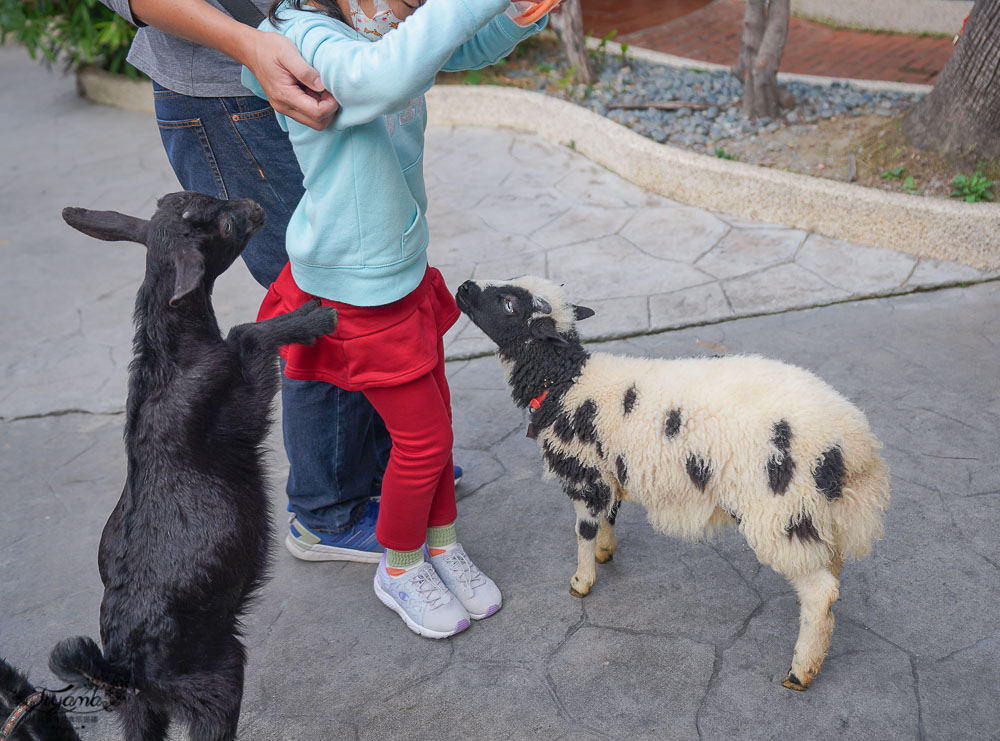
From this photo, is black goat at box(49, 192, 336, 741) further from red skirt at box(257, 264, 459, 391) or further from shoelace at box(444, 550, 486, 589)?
shoelace at box(444, 550, 486, 589)

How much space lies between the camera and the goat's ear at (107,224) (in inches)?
95.7

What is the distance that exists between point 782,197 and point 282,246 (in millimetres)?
3387

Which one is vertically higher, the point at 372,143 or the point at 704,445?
the point at 372,143

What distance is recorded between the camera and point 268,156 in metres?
2.61

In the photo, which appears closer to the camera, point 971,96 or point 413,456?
point 413,456

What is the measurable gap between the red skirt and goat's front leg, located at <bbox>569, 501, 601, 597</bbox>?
744 millimetres

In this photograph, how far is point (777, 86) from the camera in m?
6.11

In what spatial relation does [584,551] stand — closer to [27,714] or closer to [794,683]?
[794,683]

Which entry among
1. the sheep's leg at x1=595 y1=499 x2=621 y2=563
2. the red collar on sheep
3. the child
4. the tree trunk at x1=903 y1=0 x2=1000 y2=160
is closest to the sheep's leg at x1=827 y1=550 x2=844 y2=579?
the sheep's leg at x1=595 y1=499 x2=621 y2=563

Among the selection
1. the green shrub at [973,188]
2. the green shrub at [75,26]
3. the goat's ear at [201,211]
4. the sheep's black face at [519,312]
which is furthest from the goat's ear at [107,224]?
the green shrub at [75,26]

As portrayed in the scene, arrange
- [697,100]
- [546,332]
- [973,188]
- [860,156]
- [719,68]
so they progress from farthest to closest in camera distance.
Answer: [719,68]
[697,100]
[860,156]
[973,188]
[546,332]

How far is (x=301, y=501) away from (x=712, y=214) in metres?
3.46

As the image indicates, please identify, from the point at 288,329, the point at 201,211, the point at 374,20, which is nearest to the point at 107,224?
the point at 201,211

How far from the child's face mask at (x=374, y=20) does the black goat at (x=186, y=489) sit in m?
0.62
